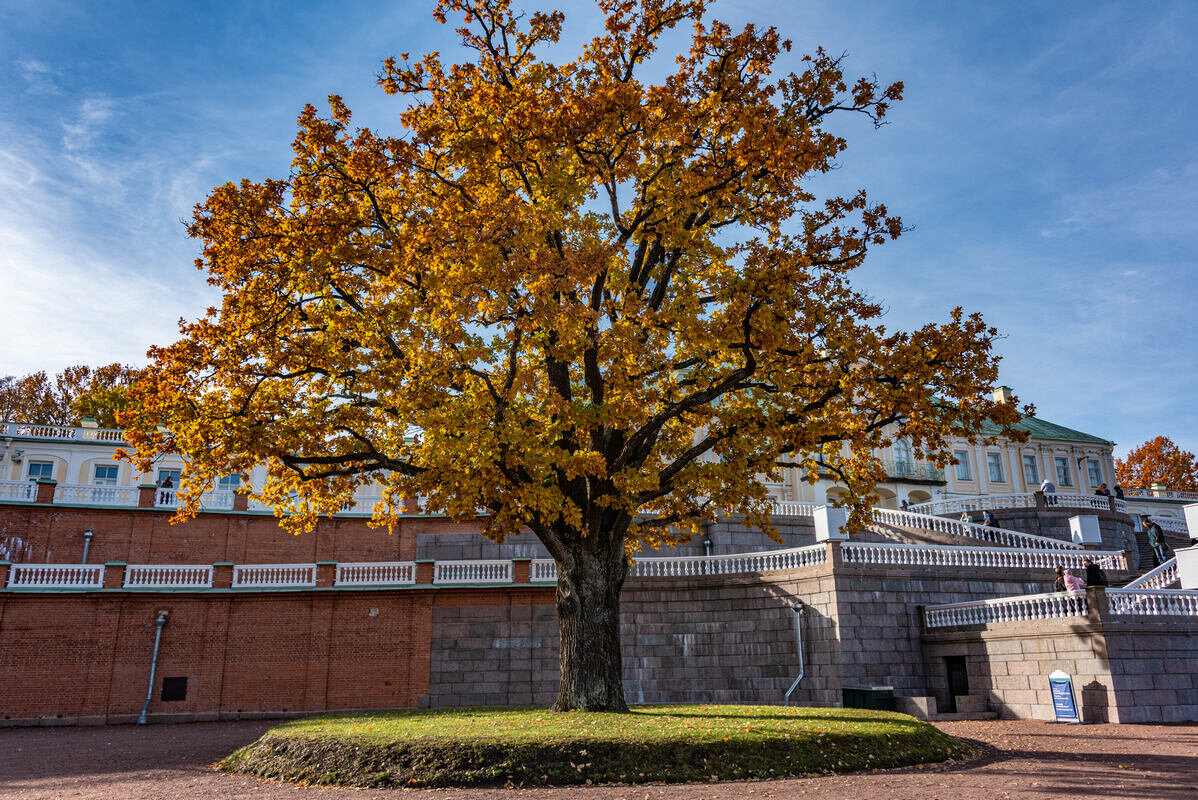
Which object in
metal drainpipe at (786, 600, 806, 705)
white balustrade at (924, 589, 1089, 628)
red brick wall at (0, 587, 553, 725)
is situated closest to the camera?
white balustrade at (924, 589, 1089, 628)

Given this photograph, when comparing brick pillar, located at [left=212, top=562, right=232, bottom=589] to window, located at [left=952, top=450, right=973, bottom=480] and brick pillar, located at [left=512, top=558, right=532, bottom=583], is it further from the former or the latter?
window, located at [left=952, top=450, right=973, bottom=480]

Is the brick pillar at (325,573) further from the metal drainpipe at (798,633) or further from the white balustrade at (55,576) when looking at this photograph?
the metal drainpipe at (798,633)

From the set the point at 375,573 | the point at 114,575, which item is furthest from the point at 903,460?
the point at 114,575

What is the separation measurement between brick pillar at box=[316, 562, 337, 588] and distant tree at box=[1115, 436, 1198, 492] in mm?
62847

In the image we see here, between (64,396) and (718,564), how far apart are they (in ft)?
160

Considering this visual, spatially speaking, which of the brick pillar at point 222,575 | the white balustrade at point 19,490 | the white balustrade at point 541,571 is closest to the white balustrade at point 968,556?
the white balustrade at point 541,571

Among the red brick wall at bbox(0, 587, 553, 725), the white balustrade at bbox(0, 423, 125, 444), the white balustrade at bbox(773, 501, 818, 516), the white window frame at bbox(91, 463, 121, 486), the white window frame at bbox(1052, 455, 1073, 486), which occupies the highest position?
the white window frame at bbox(1052, 455, 1073, 486)

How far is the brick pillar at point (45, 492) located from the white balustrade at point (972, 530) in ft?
96.7

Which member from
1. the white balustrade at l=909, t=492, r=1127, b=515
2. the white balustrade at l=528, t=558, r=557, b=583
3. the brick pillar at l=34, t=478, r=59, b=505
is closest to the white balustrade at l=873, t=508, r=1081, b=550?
the white balustrade at l=909, t=492, r=1127, b=515

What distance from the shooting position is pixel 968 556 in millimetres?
24953

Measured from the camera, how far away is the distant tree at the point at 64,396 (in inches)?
1997

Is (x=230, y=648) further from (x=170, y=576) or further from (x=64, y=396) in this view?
(x=64, y=396)

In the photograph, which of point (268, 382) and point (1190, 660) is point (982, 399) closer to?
point (1190, 660)

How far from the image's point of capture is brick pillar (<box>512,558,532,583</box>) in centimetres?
2662
